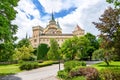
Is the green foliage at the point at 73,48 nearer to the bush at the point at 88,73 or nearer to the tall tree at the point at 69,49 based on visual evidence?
the tall tree at the point at 69,49

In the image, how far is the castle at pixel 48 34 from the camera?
14200cm

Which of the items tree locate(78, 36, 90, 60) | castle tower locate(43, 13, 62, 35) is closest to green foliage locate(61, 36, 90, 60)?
tree locate(78, 36, 90, 60)

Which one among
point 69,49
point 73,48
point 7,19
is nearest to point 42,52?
point 69,49

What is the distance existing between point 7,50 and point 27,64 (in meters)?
14.4

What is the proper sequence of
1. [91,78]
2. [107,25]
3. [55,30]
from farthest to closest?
[55,30] → [107,25] → [91,78]

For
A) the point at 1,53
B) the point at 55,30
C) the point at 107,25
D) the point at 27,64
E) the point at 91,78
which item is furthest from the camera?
the point at 55,30

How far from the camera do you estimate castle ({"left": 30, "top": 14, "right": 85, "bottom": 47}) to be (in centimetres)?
14200

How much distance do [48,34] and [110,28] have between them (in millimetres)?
122192

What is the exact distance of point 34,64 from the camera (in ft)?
141

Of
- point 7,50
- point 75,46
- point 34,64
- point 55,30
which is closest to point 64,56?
point 75,46

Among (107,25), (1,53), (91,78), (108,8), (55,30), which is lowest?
(91,78)

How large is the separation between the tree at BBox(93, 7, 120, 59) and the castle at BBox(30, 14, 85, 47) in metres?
118

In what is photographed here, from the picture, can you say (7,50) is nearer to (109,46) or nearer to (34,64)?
(109,46)

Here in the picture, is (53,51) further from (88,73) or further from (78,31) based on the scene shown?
(78,31)
